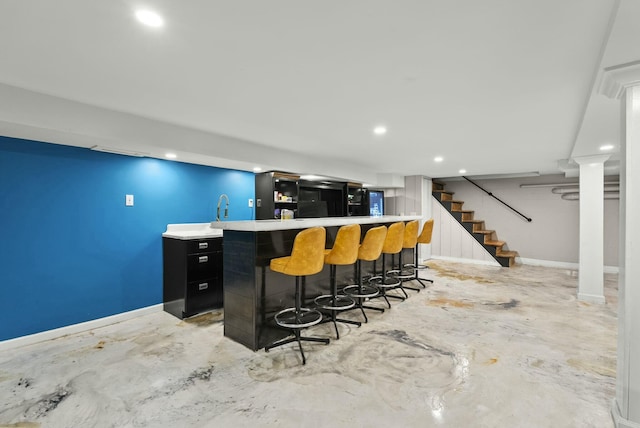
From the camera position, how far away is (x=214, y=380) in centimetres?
214

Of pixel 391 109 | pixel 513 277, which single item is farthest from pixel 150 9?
pixel 513 277

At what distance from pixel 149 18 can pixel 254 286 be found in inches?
79.6

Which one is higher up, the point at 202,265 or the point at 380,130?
the point at 380,130

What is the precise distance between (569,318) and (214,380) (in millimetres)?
3993

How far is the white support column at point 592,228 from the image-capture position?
13.2 feet

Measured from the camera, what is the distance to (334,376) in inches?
86.0

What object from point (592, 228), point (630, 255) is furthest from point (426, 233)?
point (630, 255)

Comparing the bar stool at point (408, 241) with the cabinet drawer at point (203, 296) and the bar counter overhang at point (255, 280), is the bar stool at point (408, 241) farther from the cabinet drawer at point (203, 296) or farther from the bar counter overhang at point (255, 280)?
the cabinet drawer at point (203, 296)

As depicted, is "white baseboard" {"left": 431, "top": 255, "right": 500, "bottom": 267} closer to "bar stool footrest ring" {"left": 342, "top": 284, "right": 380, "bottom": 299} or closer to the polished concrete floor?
the polished concrete floor

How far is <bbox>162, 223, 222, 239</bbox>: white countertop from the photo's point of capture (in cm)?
346

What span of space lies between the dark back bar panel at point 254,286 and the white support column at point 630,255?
2.41 metres

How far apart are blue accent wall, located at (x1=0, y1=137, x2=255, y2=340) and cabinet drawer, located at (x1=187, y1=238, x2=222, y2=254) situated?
0.65 metres

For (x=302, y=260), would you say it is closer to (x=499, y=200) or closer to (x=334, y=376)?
(x=334, y=376)

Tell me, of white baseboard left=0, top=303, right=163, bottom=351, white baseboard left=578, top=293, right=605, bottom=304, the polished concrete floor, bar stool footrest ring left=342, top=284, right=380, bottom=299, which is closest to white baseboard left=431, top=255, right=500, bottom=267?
white baseboard left=578, top=293, right=605, bottom=304
